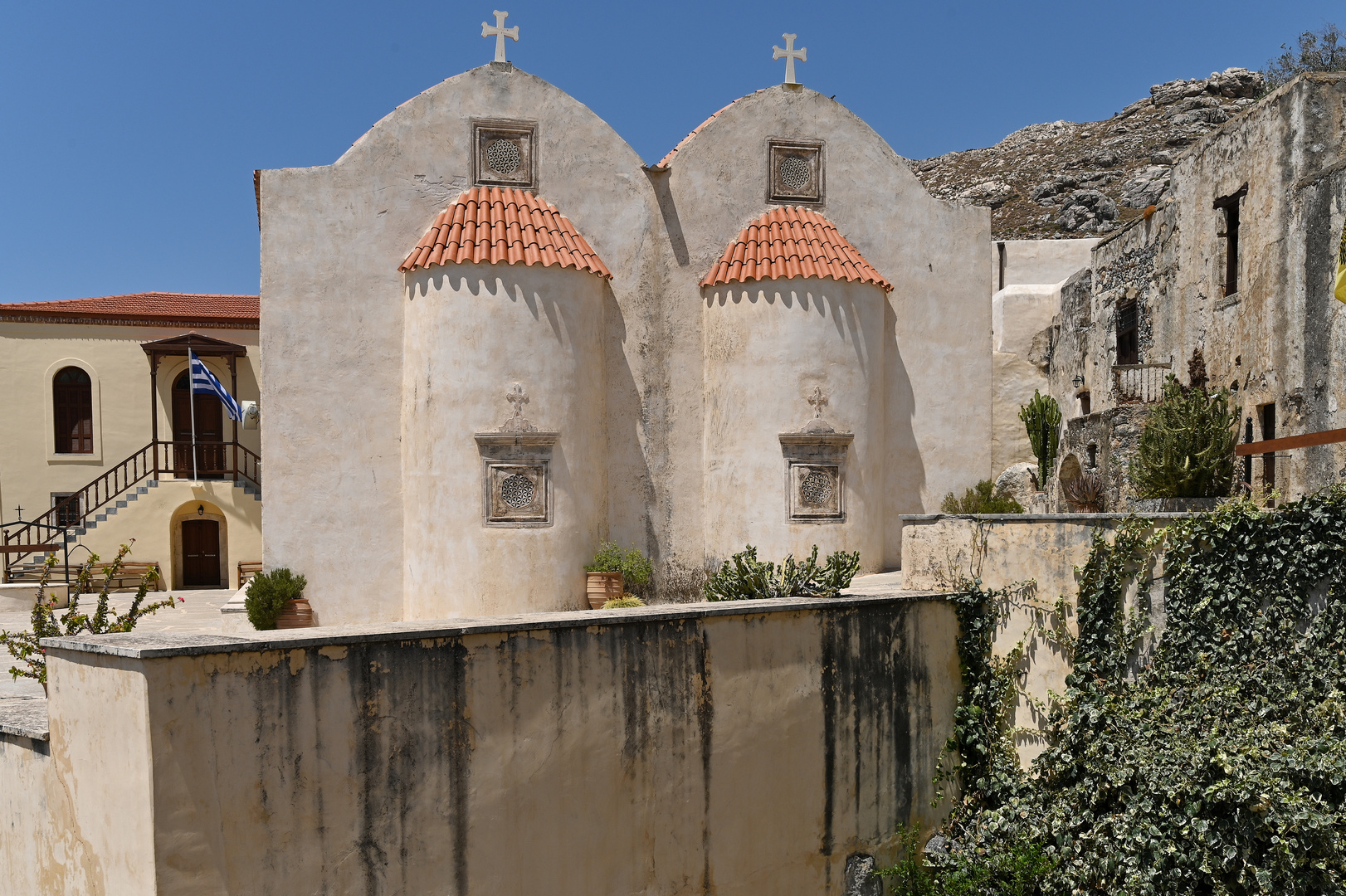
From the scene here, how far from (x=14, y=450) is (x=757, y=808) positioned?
2071 cm

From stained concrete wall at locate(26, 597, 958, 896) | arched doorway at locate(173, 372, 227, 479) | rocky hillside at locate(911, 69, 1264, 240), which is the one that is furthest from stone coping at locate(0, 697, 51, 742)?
rocky hillside at locate(911, 69, 1264, 240)

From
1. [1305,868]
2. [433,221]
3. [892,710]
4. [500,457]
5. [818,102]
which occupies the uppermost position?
[818,102]

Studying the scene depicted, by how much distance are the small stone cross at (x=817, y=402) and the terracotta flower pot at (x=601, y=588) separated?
137 inches

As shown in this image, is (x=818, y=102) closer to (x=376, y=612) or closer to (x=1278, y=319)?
(x=1278, y=319)

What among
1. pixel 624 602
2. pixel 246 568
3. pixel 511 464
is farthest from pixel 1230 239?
pixel 246 568

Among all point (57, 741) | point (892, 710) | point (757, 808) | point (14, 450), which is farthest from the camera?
point (14, 450)

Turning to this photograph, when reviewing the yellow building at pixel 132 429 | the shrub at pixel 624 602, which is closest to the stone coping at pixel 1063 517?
the shrub at pixel 624 602

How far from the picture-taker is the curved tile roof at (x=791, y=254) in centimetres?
1312

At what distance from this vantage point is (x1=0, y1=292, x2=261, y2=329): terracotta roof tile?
21688 mm

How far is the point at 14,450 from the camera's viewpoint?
71.0 ft

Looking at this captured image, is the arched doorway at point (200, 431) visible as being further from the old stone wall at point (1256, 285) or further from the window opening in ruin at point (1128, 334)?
the window opening in ruin at point (1128, 334)

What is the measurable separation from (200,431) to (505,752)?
1875cm

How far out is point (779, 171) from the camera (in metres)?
14.1

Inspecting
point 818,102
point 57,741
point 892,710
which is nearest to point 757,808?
point 892,710
